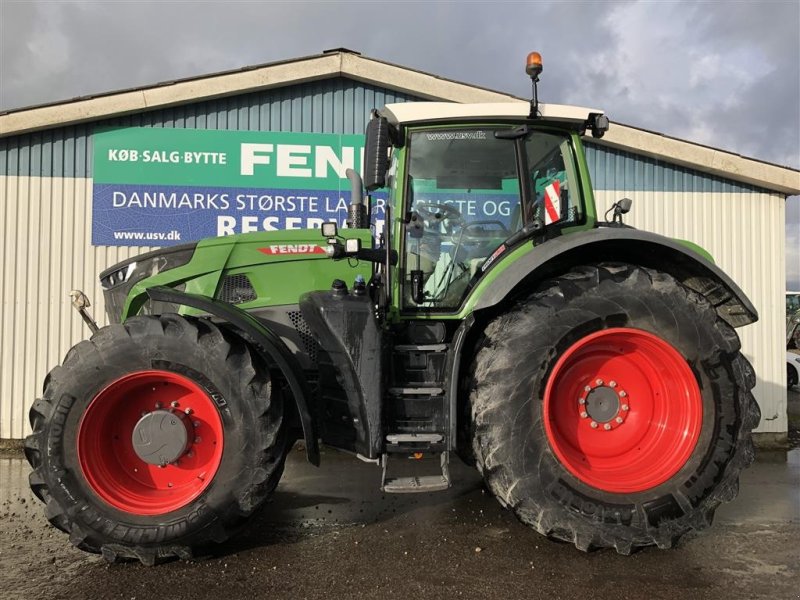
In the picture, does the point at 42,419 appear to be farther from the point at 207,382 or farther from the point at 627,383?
the point at 627,383

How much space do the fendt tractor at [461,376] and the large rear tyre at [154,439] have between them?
0.03 feet

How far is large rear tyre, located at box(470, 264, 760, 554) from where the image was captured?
294 cm

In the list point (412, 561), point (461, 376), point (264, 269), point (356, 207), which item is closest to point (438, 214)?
point (356, 207)

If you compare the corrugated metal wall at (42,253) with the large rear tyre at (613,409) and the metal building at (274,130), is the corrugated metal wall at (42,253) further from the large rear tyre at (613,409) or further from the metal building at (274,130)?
the large rear tyre at (613,409)

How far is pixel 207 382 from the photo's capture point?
3004 millimetres

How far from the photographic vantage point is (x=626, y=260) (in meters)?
3.44

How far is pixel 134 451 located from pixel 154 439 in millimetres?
186

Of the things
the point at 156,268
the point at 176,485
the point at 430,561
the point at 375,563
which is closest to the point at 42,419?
the point at 176,485

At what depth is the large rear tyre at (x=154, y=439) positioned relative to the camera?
9.54ft

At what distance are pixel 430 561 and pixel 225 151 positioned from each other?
507cm

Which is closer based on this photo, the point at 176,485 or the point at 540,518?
the point at 540,518

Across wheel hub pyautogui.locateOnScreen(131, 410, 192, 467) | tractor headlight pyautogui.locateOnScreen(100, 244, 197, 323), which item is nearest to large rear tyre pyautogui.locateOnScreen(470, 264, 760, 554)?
wheel hub pyautogui.locateOnScreen(131, 410, 192, 467)

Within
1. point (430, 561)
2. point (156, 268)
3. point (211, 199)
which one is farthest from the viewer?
point (211, 199)

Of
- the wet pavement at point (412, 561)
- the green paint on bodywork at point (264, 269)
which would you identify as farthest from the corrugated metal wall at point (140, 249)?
the green paint on bodywork at point (264, 269)
